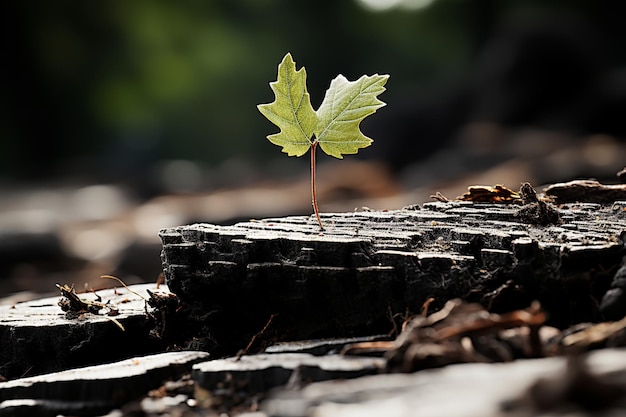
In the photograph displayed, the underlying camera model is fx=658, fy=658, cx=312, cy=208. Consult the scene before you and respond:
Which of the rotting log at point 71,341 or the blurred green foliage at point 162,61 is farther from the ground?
the blurred green foliage at point 162,61

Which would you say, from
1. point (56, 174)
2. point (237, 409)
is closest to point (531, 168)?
point (237, 409)

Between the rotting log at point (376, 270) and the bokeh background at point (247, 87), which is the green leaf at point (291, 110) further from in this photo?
the bokeh background at point (247, 87)

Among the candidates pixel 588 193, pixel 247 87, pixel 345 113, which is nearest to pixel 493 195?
pixel 588 193

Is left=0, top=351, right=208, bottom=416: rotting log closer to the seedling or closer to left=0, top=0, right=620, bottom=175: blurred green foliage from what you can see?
the seedling

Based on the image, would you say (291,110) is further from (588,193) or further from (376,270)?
(588,193)

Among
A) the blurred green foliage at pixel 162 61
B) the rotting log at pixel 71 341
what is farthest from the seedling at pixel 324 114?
the blurred green foliage at pixel 162 61

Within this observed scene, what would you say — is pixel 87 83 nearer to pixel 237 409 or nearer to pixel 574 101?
pixel 574 101

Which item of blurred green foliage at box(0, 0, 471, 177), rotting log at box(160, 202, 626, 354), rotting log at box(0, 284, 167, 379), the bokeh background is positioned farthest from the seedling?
blurred green foliage at box(0, 0, 471, 177)
